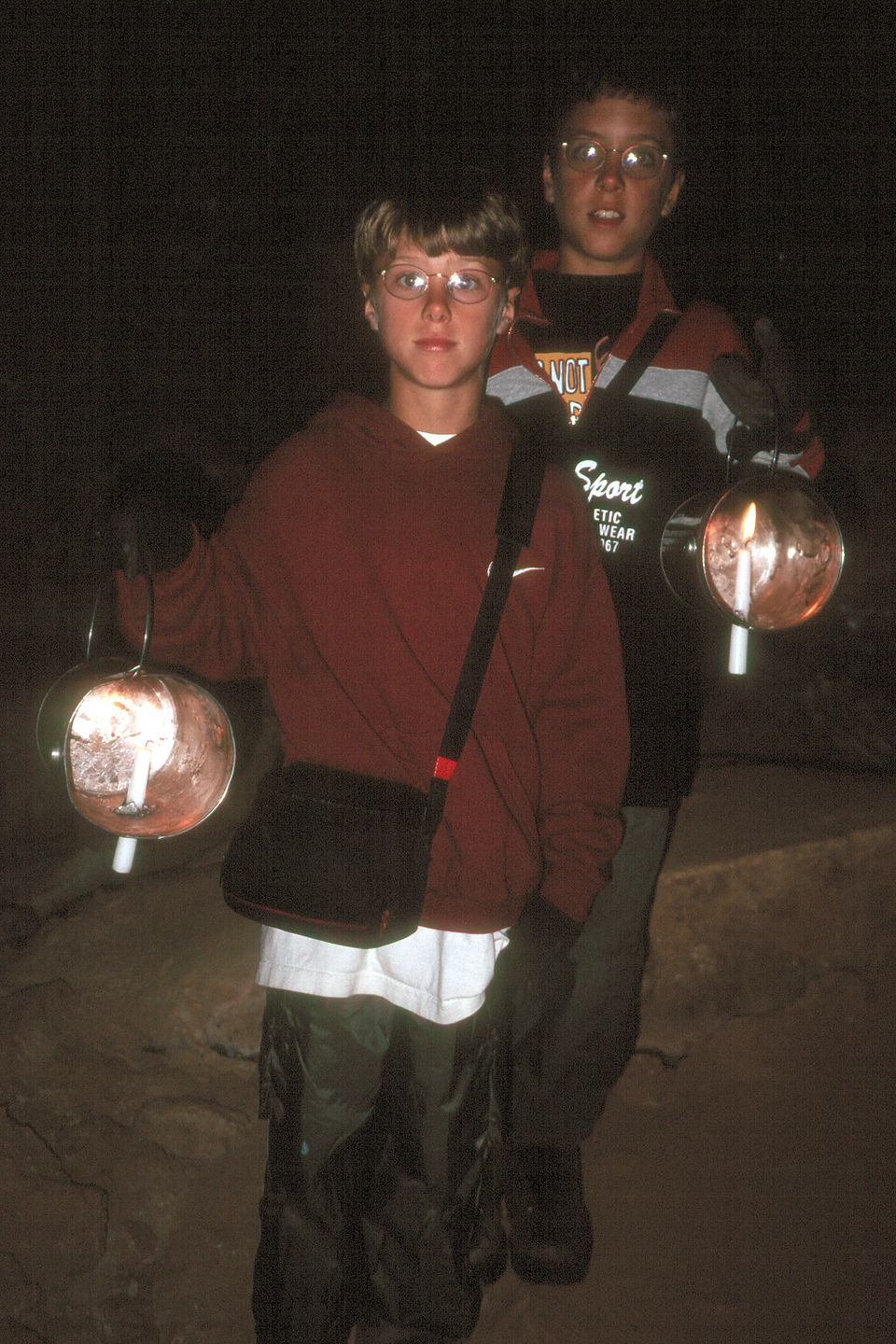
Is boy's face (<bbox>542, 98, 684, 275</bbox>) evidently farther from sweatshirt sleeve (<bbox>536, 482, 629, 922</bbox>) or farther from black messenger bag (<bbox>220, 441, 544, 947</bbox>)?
black messenger bag (<bbox>220, 441, 544, 947</bbox>)

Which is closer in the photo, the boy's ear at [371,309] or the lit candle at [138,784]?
the lit candle at [138,784]

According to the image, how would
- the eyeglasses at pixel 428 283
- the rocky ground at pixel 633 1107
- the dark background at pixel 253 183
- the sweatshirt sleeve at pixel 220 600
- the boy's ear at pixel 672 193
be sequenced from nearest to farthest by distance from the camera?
the sweatshirt sleeve at pixel 220 600 < the eyeglasses at pixel 428 283 < the boy's ear at pixel 672 193 < the rocky ground at pixel 633 1107 < the dark background at pixel 253 183

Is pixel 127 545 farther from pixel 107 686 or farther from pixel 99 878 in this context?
pixel 99 878

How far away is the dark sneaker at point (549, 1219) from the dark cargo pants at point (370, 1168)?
34 centimetres

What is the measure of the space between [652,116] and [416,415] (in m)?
0.75

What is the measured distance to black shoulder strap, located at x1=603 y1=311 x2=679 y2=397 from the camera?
5.65 ft

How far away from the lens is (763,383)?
62.0 inches

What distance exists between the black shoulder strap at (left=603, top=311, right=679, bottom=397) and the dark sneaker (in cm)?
157

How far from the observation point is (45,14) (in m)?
2.68

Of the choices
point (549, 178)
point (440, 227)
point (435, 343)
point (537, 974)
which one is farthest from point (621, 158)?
point (537, 974)

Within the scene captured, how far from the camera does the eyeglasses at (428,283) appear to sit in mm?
1492

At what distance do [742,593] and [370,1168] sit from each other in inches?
47.4

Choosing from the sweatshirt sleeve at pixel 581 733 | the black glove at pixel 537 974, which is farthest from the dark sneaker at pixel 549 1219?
the sweatshirt sleeve at pixel 581 733

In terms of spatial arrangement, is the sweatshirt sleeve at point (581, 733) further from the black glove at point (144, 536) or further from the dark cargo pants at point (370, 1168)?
the black glove at point (144, 536)
